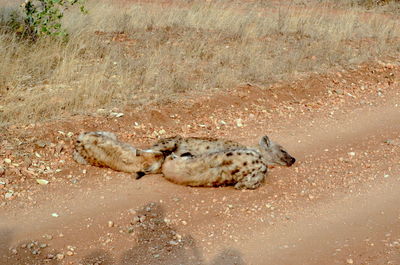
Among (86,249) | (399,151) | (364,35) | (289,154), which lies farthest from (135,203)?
(364,35)

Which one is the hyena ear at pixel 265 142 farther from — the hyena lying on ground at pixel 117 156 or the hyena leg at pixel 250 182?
the hyena lying on ground at pixel 117 156

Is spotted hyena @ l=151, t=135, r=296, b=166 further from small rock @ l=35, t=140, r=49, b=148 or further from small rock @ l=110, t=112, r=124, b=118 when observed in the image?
small rock @ l=35, t=140, r=49, b=148

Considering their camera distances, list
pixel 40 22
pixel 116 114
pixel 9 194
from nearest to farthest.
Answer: pixel 9 194 → pixel 116 114 → pixel 40 22

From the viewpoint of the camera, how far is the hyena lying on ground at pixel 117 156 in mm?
6668

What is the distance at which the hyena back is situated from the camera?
6.28m

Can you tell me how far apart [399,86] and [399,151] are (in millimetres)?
3577

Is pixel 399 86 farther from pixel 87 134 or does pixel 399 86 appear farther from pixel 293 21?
pixel 87 134

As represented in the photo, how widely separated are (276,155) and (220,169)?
1100mm

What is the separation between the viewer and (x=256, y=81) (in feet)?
32.2

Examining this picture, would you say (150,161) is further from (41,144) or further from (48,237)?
(48,237)

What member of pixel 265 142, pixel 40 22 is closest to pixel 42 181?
pixel 265 142

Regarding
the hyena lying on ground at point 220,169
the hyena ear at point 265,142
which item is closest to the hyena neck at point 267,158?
the hyena ear at point 265,142

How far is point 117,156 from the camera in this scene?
6746mm

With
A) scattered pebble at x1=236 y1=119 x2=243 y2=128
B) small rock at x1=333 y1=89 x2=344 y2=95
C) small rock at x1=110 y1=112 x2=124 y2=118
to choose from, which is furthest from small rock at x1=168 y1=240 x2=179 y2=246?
small rock at x1=333 y1=89 x2=344 y2=95
